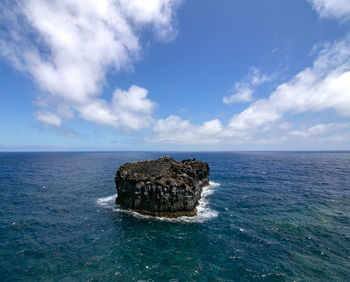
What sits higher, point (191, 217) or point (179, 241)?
point (191, 217)

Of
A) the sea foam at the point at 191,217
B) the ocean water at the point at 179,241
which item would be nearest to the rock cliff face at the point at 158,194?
the sea foam at the point at 191,217

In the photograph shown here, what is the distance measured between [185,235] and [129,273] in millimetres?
11331

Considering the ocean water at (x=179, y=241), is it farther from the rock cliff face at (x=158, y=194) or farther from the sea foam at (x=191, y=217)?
the rock cliff face at (x=158, y=194)

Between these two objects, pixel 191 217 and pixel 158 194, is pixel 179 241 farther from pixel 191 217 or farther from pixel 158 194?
pixel 158 194

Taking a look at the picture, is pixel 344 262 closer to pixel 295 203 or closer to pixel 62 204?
pixel 295 203

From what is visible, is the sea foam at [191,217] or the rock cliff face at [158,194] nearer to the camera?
the sea foam at [191,217]

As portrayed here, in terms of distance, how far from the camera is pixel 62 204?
43.7 metres

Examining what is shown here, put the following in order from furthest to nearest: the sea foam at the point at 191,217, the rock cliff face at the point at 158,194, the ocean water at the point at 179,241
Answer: the rock cliff face at the point at 158,194 < the sea foam at the point at 191,217 < the ocean water at the point at 179,241

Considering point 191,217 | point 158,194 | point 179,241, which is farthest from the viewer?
point 158,194

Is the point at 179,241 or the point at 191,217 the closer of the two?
the point at 179,241

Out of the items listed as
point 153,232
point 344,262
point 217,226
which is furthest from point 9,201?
point 344,262

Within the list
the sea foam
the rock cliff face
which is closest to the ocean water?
the sea foam

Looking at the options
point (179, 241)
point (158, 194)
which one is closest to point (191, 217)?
point (158, 194)

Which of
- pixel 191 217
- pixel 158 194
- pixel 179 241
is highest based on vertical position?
pixel 158 194
